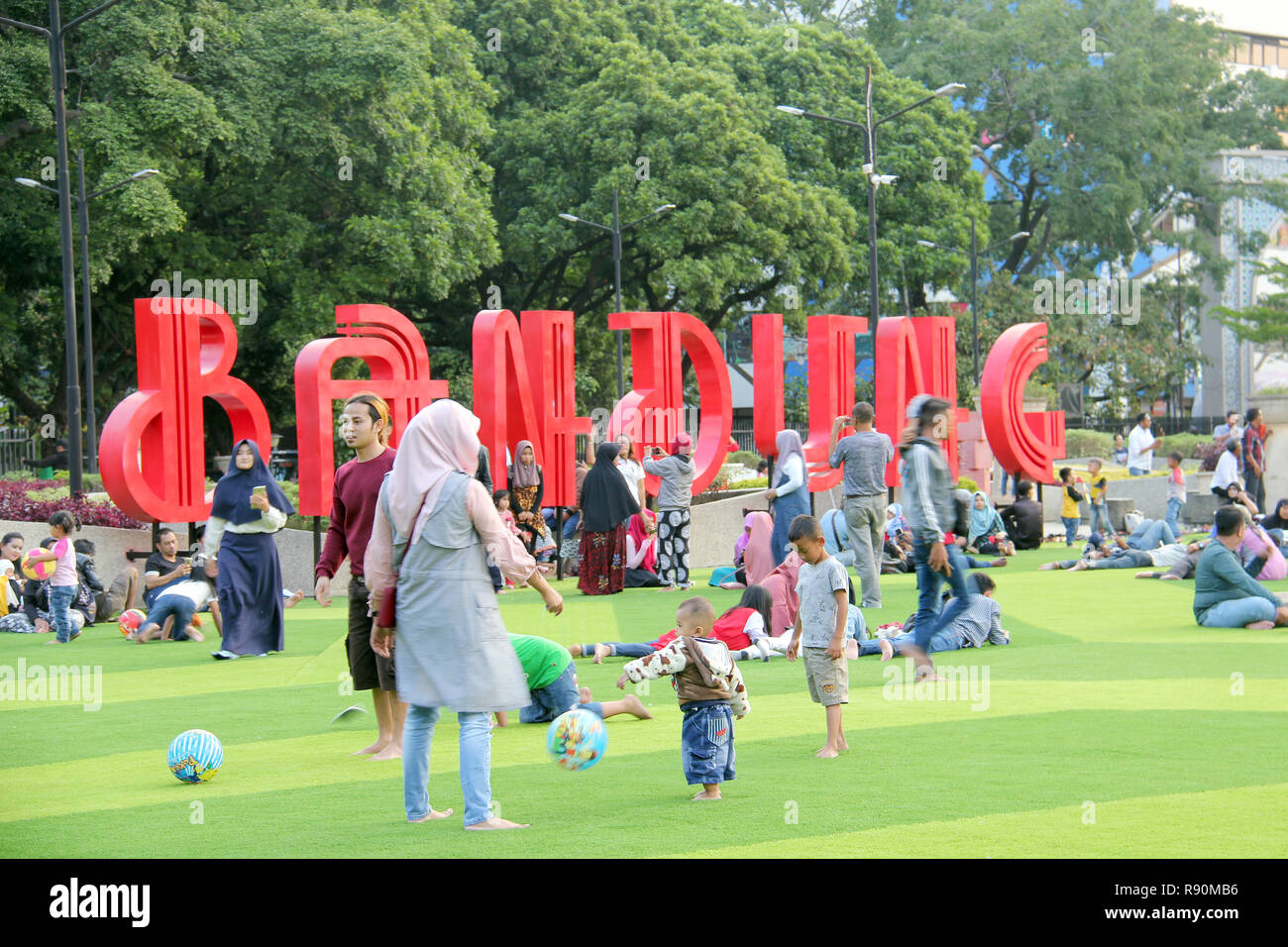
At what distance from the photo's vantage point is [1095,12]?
5197 centimetres

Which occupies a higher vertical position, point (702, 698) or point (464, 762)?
point (702, 698)

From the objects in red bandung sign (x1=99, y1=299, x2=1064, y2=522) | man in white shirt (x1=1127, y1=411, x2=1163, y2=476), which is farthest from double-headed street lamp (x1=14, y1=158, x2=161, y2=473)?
man in white shirt (x1=1127, y1=411, x2=1163, y2=476)

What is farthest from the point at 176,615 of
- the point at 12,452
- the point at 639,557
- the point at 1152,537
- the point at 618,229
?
the point at 618,229

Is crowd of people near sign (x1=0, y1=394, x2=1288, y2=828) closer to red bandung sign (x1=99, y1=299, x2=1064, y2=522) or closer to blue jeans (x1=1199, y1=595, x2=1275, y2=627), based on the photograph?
blue jeans (x1=1199, y1=595, x2=1275, y2=627)

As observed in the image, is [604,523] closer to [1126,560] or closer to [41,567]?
[41,567]

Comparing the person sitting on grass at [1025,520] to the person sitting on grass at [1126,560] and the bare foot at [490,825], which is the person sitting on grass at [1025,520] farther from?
the bare foot at [490,825]

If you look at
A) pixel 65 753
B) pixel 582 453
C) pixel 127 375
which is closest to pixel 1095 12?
pixel 582 453

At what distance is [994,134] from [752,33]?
11.1 metres

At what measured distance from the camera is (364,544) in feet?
27.7

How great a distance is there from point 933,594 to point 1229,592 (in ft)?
16.1

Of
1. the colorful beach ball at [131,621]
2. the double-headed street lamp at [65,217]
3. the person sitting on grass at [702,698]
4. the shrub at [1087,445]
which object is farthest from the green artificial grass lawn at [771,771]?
the shrub at [1087,445]

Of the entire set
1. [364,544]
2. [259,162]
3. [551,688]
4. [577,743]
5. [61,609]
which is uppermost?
[259,162]

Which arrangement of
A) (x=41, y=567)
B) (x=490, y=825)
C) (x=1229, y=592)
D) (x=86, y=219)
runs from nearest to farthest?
(x=490, y=825) < (x=1229, y=592) < (x=41, y=567) < (x=86, y=219)

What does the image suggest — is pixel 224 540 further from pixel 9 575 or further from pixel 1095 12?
pixel 1095 12
